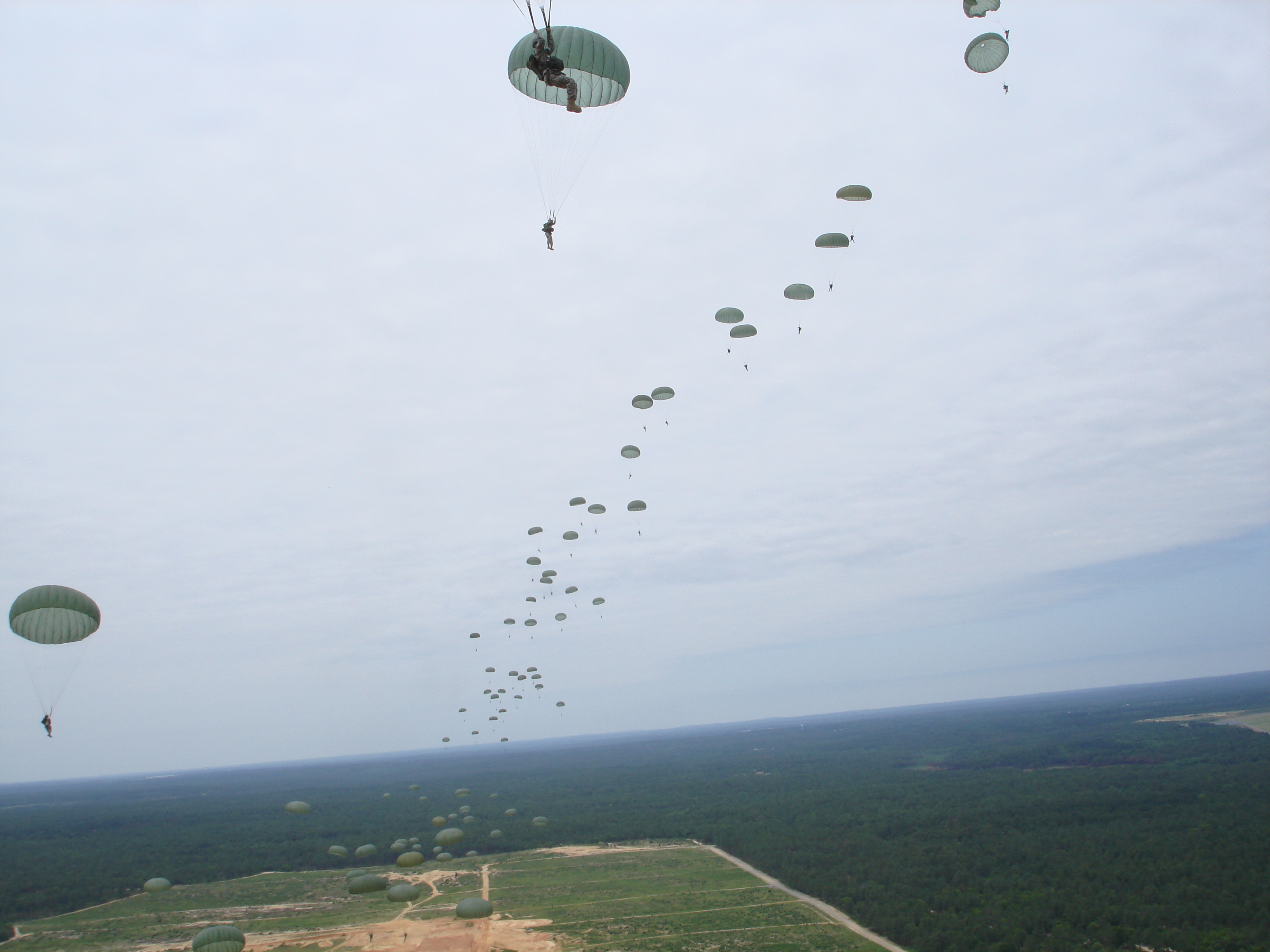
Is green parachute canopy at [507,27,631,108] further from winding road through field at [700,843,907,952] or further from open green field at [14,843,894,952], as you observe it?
winding road through field at [700,843,907,952]

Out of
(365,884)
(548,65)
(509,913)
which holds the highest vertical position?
(548,65)

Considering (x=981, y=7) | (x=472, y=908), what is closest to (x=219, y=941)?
(x=472, y=908)

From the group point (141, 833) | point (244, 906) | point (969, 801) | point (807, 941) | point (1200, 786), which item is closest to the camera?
point (807, 941)

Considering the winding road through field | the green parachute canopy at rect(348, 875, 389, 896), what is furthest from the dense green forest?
the green parachute canopy at rect(348, 875, 389, 896)

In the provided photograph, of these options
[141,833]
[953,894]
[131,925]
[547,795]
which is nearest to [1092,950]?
[953,894]

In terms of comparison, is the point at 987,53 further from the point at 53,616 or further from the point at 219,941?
the point at 219,941

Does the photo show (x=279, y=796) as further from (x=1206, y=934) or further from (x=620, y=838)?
(x=1206, y=934)
